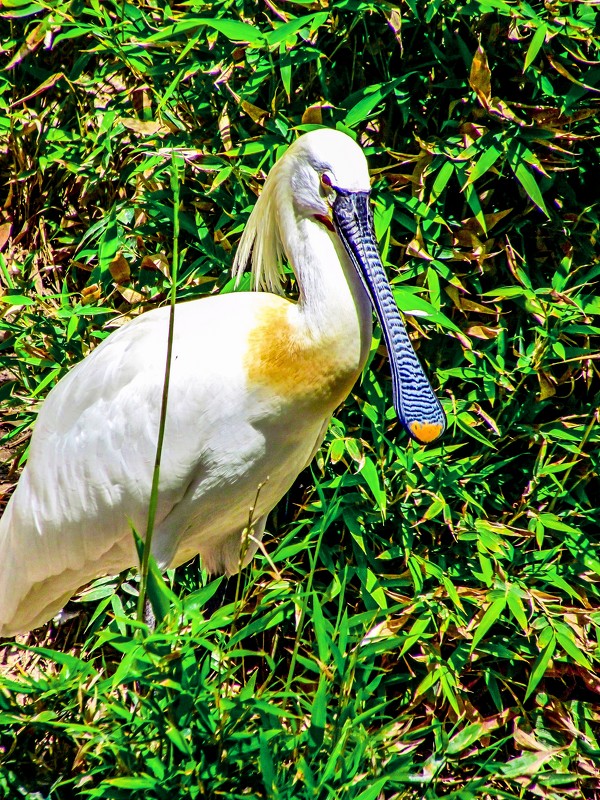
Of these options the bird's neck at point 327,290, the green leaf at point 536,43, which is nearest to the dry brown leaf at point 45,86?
the bird's neck at point 327,290

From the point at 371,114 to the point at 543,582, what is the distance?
1374 mm

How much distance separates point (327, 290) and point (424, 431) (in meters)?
0.43

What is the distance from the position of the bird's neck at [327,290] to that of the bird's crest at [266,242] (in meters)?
0.11

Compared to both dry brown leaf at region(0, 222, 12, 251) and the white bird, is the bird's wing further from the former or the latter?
dry brown leaf at region(0, 222, 12, 251)

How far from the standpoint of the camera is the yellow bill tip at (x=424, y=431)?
2.49 m

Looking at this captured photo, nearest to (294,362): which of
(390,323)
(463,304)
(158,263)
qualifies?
(390,323)

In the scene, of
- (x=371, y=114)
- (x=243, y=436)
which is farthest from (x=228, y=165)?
(x=243, y=436)

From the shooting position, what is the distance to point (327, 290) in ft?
7.64

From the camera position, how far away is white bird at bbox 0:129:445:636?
7.54 ft

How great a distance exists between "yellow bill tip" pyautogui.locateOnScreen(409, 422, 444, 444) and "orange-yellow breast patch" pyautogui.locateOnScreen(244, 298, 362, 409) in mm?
253

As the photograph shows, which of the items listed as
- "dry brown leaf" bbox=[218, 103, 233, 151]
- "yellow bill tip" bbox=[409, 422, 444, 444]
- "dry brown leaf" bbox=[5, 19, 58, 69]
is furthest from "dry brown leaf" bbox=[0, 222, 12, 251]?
"yellow bill tip" bbox=[409, 422, 444, 444]

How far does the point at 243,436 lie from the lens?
2295 mm

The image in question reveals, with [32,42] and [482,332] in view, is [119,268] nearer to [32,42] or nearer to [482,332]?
[32,42]

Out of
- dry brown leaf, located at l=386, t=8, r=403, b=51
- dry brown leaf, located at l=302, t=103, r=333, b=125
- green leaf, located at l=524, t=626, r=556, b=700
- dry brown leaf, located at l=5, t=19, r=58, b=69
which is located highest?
dry brown leaf, located at l=386, t=8, r=403, b=51
